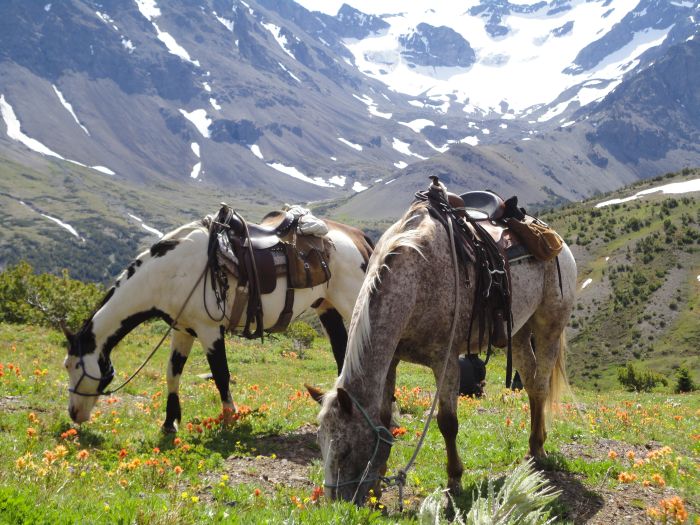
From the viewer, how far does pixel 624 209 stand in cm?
13950

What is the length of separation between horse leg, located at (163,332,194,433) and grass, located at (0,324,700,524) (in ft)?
0.80

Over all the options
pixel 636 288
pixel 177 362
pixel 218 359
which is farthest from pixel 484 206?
pixel 636 288

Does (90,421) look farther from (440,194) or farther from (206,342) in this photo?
(440,194)

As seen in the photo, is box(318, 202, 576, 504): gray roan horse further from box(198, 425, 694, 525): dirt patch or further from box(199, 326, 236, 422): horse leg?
box(199, 326, 236, 422): horse leg

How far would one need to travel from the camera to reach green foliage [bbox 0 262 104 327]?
76.7 ft

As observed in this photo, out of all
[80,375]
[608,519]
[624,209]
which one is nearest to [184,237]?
[80,375]

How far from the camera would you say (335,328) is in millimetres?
11914

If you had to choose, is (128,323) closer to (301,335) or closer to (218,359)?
(218,359)

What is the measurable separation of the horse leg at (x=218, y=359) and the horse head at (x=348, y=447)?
189 inches

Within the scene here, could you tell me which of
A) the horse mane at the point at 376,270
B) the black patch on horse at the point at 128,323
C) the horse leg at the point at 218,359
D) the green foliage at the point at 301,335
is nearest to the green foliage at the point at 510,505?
the horse mane at the point at 376,270

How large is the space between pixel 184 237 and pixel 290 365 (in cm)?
1315

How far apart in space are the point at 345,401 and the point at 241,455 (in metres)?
3.85

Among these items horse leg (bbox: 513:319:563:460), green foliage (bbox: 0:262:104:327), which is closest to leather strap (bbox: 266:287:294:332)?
horse leg (bbox: 513:319:563:460)

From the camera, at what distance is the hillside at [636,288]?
82.7 meters
